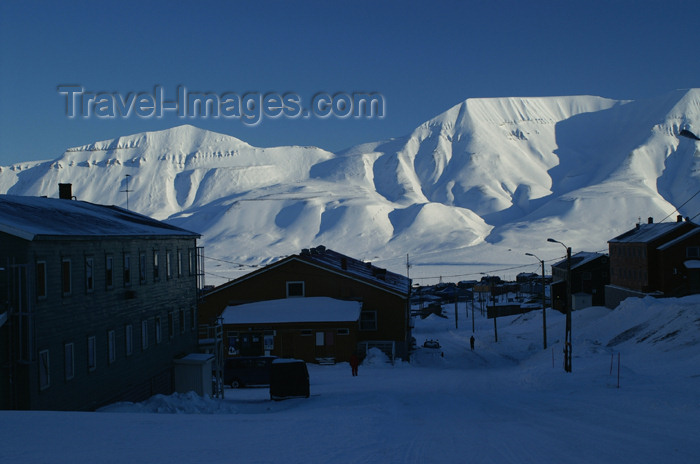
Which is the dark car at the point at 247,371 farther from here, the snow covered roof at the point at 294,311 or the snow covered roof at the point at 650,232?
the snow covered roof at the point at 650,232

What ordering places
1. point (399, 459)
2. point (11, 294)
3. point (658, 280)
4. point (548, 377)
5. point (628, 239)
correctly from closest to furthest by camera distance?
1. point (399, 459)
2. point (11, 294)
3. point (548, 377)
4. point (658, 280)
5. point (628, 239)

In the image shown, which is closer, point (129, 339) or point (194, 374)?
point (129, 339)

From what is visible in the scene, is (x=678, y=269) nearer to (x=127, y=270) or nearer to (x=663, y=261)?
(x=663, y=261)

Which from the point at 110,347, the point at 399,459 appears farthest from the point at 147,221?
the point at 399,459

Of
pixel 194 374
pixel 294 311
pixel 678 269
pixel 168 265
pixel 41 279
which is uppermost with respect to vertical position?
pixel 41 279

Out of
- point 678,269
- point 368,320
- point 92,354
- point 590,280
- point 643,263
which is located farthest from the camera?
point 590,280

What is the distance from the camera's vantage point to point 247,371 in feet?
89.9

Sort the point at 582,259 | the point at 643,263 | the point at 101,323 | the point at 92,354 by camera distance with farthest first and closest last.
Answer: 1. the point at 582,259
2. the point at 643,263
3. the point at 101,323
4. the point at 92,354

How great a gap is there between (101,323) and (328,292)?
20.2m

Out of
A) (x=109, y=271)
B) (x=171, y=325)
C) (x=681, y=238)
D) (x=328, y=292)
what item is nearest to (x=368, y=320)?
(x=328, y=292)

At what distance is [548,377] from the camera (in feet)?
86.7

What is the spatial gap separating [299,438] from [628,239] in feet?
166

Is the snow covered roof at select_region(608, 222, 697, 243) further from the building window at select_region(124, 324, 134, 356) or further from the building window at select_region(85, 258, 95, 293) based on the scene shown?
the building window at select_region(85, 258, 95, 293)

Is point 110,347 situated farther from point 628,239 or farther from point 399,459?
point 628,239
